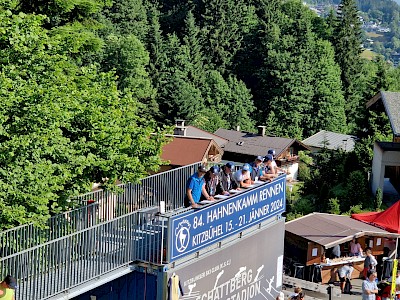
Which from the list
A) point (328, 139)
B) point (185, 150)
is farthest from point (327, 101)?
point (185, 150)

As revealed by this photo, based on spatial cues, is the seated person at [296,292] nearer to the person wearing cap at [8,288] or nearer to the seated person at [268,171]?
the seated person at [268,171]

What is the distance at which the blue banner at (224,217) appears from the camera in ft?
58.1

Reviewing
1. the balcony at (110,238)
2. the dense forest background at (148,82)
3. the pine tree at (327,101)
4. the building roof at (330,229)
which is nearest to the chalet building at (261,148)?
the dense forest background at (148,82)

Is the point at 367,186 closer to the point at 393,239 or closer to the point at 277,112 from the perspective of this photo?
the point at 393,239

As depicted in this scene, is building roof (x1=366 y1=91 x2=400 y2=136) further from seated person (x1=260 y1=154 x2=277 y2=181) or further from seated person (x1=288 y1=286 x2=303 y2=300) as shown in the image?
seated person (x1=260 y1=154 x2=277 y2=181)

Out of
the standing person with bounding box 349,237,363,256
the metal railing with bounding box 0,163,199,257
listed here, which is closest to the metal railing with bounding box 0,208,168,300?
the metal railing with bounding box 0,163,199,257

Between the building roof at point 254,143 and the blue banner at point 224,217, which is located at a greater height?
the blue banner at point 224,217

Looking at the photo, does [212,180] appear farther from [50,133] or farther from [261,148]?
[261,148]

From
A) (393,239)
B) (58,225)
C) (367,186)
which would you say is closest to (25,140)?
(58,225)

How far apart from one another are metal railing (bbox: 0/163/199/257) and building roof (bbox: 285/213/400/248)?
6.39 meters

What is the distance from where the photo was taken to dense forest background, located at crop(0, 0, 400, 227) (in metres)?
17.6

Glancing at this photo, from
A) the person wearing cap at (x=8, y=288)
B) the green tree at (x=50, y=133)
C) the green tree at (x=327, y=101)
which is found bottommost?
the green tree at (x=327, y=101)

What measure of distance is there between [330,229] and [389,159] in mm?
12477

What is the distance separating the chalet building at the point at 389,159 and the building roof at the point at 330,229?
10582 mm
